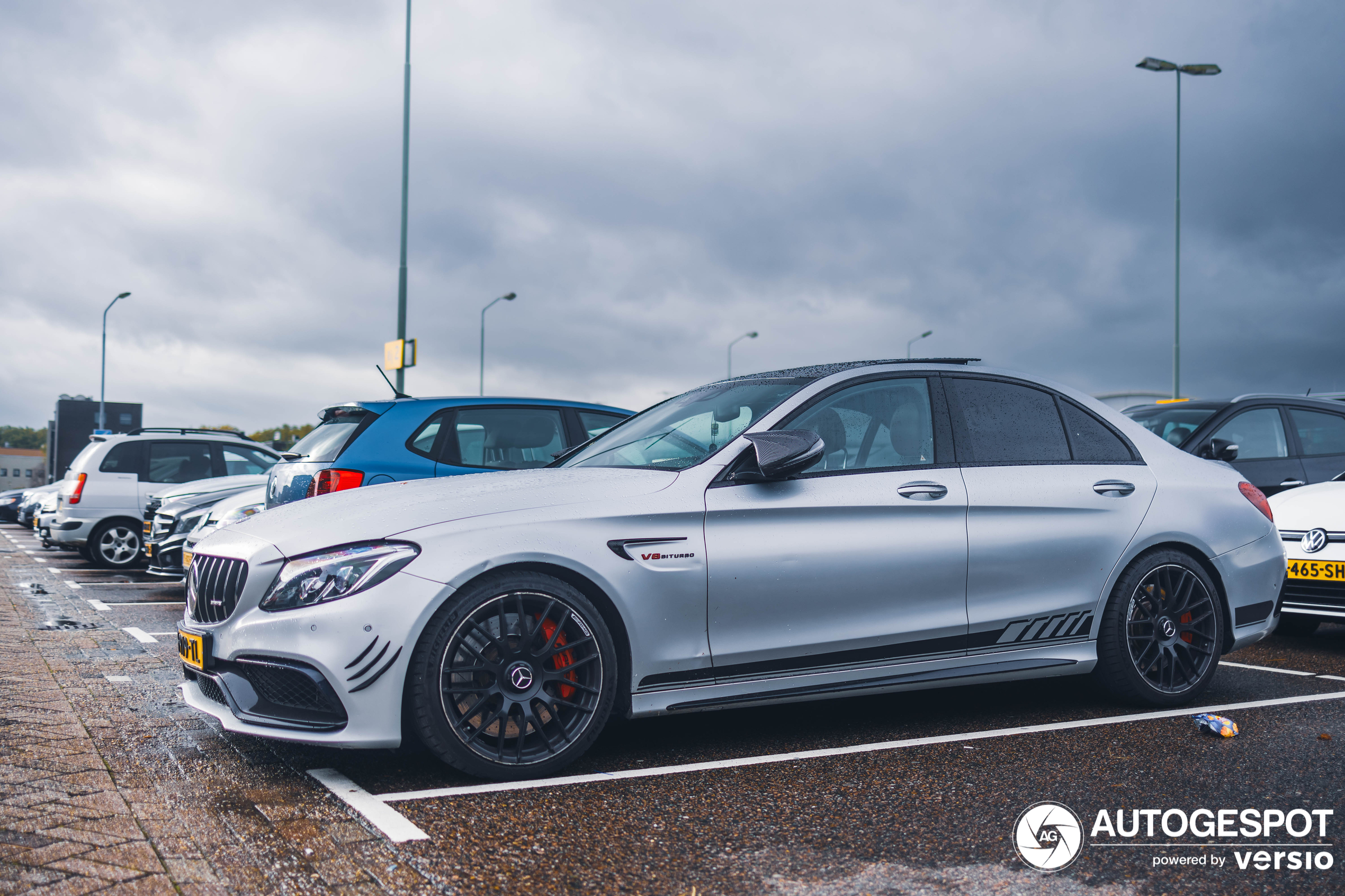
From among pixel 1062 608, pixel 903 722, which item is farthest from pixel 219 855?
pixel 1062 608

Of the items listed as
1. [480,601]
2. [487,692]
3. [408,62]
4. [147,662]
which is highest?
[408,62]

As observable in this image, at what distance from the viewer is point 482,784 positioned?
349 cm

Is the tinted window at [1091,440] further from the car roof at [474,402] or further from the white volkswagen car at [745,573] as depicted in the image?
the car roof at [474,402]

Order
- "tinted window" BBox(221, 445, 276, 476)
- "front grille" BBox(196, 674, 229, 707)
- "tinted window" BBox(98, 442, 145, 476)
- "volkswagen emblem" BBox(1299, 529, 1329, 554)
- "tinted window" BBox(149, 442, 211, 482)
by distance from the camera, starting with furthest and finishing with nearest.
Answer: "tinted window" BBox(221, 445, 276, 476), "tinted window" BBox(149, 442, 211, 482), "tinted window" BBox(98, 442, 145, 476), "volkswagen emblem" BBox(1299, 529, 1329, 554), "front grille" BBox(196, 674, 229, 707)

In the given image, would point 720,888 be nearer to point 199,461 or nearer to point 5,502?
point 199,461

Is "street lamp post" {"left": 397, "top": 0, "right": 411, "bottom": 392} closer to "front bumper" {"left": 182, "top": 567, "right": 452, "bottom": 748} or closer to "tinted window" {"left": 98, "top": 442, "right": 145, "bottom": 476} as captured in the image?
"tinted window" {"left": 98, "top": 442, "right": 145, "bottom": 476}

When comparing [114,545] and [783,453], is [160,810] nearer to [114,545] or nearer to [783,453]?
[783,453]

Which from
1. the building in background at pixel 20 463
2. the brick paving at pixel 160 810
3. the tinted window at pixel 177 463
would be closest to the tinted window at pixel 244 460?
the tinted window at pixel 177 463

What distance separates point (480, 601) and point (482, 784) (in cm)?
63

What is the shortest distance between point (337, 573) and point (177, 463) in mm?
11663

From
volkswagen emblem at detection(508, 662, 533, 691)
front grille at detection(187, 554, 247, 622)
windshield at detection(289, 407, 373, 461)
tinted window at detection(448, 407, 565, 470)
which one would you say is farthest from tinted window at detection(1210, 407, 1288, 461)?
front grille at detection(187, 554, 247, 622)

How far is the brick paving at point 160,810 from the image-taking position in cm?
265

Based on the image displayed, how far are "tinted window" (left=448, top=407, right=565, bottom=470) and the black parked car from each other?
197 inches

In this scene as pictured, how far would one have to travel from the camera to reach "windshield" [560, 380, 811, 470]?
421cm
